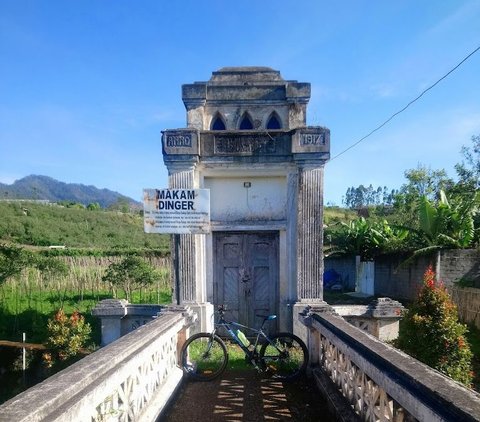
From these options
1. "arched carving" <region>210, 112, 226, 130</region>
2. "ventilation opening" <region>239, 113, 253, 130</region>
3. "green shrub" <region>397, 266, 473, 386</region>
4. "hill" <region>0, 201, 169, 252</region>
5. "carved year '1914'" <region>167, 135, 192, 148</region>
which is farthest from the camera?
"hill" <region>0, 201, 169, 252</region>

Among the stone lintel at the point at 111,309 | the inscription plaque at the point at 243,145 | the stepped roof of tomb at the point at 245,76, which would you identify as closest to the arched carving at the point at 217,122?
the stepped roof of tomb at the point at 245,76

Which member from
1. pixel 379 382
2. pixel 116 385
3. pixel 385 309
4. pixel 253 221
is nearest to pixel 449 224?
pixel 385 309

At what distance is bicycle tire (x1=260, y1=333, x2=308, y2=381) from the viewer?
5926mm

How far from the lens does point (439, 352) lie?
6926 mm

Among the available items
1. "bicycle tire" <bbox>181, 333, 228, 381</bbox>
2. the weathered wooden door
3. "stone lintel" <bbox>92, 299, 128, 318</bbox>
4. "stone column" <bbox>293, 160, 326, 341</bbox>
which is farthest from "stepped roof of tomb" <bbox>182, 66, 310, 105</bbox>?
"bicycle tire" <bbox>181, 333, 228, 381</bbox>

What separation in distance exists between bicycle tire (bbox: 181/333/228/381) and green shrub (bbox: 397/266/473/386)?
3481mm

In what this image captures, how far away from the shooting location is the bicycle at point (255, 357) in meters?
5.90

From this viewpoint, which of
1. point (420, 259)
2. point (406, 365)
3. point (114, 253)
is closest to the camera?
point (406, 365)

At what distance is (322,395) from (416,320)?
2.85m

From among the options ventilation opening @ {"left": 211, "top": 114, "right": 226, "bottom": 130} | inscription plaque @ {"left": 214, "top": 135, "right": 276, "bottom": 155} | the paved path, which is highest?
ventilation opening @ {"left": 211, "top": 114, "right": 226, "bottom": 130}

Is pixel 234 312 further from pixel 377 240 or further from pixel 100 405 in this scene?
pixel 377 240

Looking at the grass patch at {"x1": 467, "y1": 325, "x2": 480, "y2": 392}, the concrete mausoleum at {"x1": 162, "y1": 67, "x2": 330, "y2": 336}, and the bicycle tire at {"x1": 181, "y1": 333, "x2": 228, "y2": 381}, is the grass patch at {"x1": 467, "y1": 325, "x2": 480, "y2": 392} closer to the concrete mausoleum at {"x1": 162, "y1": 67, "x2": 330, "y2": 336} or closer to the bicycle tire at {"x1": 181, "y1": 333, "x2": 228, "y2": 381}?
the concrete mausoleum at {"x1": 162, "y1": 67, "x2": 330, "y2": 336}

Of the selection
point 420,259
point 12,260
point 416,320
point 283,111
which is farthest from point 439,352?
point 12,260

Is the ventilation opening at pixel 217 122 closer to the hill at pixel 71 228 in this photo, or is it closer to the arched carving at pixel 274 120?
the arched carving at pixel 274 120
